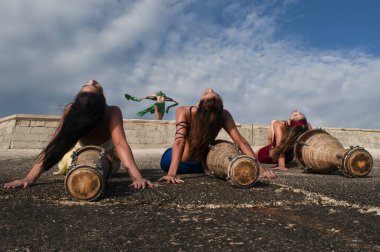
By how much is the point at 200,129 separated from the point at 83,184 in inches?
61.3

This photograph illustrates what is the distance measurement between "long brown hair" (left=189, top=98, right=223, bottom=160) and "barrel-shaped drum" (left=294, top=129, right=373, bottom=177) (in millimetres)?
1502

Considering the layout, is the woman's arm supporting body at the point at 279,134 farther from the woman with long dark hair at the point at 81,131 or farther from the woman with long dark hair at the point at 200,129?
the woman with long dark hair at the point at 81,131

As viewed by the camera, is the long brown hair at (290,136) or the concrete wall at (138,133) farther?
the concrete wall at (138,133)

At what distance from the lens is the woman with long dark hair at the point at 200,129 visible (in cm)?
355

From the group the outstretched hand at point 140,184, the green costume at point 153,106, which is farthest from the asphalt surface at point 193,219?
the green costume at point 153,106

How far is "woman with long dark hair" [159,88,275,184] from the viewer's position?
3547mm

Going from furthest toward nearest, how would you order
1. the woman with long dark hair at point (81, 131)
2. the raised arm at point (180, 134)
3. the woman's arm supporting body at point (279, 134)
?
the woman's arm supporting body at point (279, 134) → the raised arm at point (180, 134) → the woman with long dark hair at point (81, 131)

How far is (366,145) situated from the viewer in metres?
13.9

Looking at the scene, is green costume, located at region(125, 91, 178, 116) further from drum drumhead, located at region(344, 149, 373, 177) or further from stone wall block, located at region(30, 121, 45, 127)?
drum drumhead, located at region(344, 149, 373, 177)

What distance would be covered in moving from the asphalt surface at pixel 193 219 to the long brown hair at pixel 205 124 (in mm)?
825

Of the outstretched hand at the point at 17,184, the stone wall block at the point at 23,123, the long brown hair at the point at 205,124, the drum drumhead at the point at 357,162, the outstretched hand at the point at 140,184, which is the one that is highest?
the stone wall block at the point at 23,123

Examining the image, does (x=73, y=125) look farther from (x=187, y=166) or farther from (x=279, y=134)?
(x=279, y=134)

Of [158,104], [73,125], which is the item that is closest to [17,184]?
[73,125]

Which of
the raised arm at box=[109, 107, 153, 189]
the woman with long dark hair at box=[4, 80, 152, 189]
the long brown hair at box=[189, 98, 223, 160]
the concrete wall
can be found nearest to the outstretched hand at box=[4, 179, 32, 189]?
the woman with long dark hair at box=[4, 80, 152, 189]
